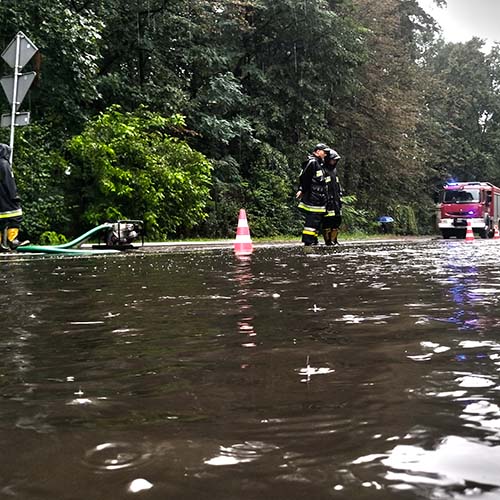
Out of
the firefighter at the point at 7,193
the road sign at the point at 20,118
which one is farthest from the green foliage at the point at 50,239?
the firefighter at the point at 7,193

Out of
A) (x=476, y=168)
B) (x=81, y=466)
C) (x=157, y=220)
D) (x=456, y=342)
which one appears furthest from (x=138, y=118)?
(x=476, y=168)

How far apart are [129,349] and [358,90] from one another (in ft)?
88.0

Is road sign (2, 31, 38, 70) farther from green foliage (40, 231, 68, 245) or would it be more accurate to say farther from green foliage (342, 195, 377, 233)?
green foliage (342, 195, 377, 233)

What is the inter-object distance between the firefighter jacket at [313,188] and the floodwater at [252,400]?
25.6ft

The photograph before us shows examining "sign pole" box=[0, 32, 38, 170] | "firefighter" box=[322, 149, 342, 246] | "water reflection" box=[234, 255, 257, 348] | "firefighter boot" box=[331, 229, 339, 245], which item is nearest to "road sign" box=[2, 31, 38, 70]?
"sign pole" box=[0, 32, 38, 170]

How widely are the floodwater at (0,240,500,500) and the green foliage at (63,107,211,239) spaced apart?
1160cm

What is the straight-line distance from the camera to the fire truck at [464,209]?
29875 mm

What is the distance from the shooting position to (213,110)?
2308cm

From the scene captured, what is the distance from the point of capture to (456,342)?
2.55m

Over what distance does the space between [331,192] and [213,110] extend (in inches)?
460

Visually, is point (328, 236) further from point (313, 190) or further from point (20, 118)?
point (20, 118)

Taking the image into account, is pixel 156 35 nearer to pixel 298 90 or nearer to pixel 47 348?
pixel 298 90

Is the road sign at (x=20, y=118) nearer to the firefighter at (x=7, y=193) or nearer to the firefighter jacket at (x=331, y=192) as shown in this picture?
the firefighter at (x=7, y=193)

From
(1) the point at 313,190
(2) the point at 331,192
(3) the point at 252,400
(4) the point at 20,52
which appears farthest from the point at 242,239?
(3) the point at 252,400
